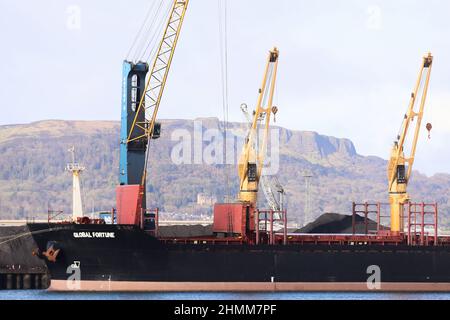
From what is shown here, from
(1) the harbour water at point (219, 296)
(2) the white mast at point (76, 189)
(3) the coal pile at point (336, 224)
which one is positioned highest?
(2) the white mast at point (76, 189)

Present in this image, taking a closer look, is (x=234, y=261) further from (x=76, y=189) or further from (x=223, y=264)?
(x=76, y=189)

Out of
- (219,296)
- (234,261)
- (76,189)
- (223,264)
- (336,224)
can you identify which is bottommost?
(219,296)

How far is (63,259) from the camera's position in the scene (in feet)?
221

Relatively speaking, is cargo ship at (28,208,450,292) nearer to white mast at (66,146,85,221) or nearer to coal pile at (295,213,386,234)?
white mast at (66,146,85,221)

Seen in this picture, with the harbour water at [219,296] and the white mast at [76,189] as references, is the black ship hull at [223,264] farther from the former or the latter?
the white mast at [76,189]

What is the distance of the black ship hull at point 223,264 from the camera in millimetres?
67188

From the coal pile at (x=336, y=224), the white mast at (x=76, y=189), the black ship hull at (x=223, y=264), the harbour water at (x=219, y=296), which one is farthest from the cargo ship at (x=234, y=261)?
the coal pile at (x=336, y=224)

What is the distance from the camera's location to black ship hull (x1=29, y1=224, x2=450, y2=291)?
6719 centimetres

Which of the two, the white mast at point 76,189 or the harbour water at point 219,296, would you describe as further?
the white mast at point 76,189

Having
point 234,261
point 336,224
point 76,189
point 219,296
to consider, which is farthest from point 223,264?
point 336,224

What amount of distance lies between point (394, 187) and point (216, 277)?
19014mm

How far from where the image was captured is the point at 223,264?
2751 inches

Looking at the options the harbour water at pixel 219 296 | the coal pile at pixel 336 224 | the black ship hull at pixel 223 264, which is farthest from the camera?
the coal pile at pixel 336 224
